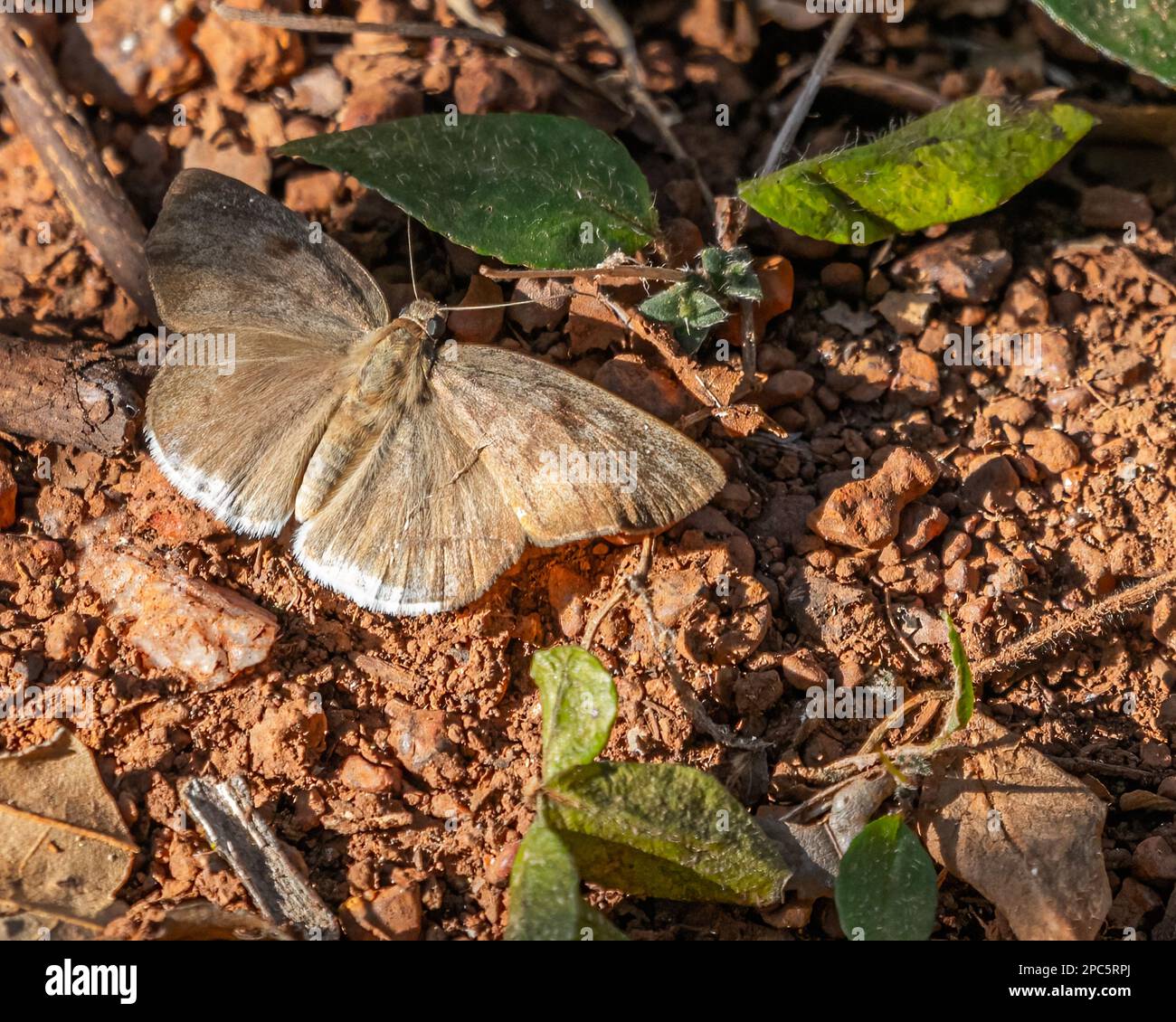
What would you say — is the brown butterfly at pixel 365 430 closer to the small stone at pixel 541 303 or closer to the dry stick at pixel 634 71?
the small stone at pixel 541 303

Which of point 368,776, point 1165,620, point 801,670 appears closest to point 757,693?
point 801,670

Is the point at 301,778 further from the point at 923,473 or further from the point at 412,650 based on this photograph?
the point at 923,473

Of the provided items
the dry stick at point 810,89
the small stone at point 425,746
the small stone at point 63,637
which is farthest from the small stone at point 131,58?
the small stone at point 425,746

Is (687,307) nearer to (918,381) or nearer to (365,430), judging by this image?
(918,381)

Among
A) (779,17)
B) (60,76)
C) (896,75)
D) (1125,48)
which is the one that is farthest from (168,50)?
(1125,48)

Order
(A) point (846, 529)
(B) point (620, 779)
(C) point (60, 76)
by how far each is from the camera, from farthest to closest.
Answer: (C) point (60, 76) < (A) point (846, 529) < (B) point (620, 779)

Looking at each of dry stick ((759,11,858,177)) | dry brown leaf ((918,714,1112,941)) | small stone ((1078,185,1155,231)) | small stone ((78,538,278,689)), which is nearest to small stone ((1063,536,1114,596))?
dry brown leaf ((918,714,1112,941))

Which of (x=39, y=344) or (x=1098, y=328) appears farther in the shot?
(x=1098, y=328)

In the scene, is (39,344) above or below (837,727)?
above
